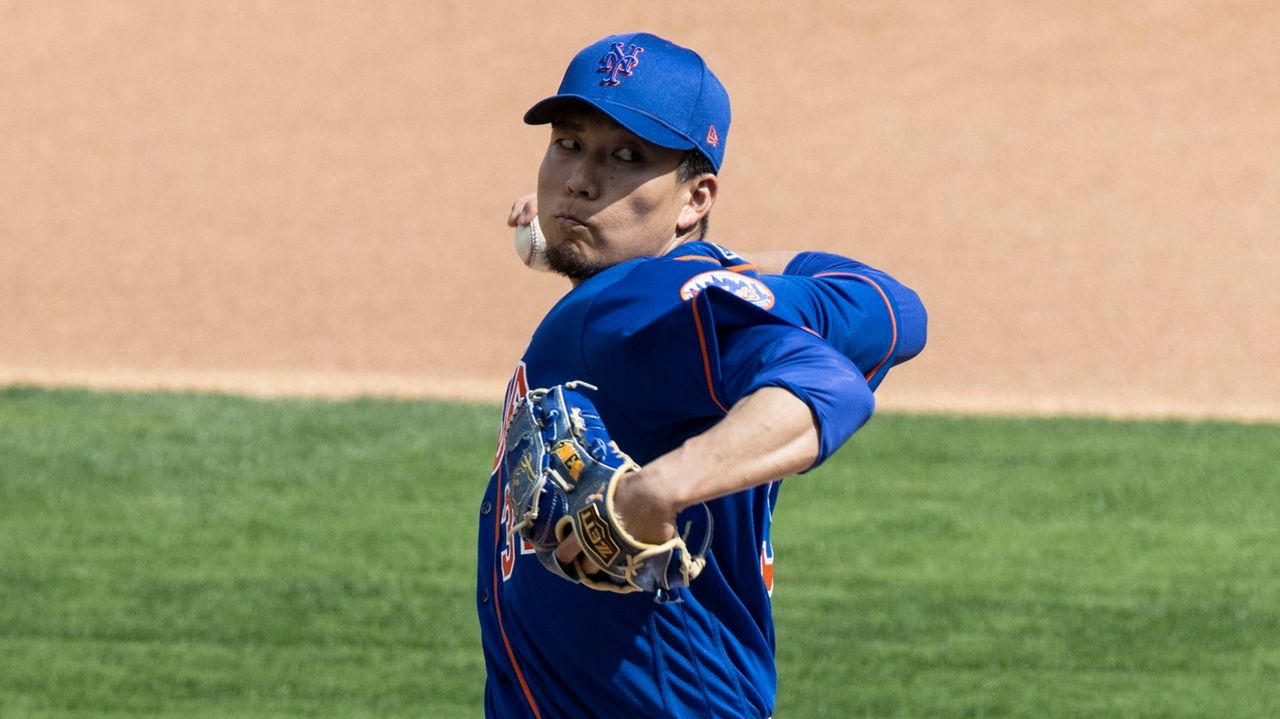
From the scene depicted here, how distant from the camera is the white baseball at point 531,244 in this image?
290cm

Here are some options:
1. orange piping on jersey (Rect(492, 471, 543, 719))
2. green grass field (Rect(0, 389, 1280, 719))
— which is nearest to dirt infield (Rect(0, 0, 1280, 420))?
green grass field (Rect(0, 389, 1280, 719))

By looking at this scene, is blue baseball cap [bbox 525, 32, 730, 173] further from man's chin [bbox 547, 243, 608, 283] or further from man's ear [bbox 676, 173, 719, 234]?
man's chin [bbox 547, 243, 608, 283]

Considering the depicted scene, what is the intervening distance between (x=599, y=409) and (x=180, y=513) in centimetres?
665

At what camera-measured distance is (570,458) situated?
1912 millimetres

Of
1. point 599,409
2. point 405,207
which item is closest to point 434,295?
point 405,207

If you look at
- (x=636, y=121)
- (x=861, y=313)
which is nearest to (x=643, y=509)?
(x=861, y=313)

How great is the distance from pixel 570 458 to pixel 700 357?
0.19 metres

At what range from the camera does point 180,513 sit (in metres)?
8.40

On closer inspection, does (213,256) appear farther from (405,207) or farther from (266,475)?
(266,475)

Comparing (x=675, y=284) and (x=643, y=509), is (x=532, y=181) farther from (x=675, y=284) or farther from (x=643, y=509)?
(x=643, y=509)

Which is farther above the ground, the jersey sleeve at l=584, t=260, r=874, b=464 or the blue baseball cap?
the blue baseball cap

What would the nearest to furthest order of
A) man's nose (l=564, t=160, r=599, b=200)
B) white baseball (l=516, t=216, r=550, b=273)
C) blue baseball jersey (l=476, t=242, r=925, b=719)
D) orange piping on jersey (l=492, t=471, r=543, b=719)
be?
blue baseball jersey (l=476, t=242, r=925, b=719) → man's nose (l=564, t=160, r=599, b=200) → orange piping on jersey (l=492, t=471, r=543, b=719) → white baseball (l=516, t=216, r=550, b=273)

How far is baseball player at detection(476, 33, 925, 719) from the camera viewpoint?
1.80m

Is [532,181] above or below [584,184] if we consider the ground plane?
below
